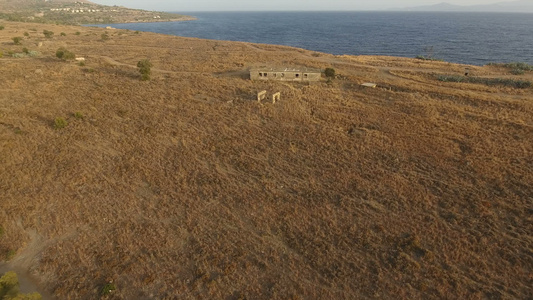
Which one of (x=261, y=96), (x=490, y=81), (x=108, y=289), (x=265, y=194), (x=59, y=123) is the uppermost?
(x=490, y=81)

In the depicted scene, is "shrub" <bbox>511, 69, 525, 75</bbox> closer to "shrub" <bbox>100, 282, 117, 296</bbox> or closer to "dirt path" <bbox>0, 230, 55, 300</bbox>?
"shrub" <bbox>100, 282, 117, 296</bbox>

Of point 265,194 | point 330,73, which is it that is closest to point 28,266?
point 265,194

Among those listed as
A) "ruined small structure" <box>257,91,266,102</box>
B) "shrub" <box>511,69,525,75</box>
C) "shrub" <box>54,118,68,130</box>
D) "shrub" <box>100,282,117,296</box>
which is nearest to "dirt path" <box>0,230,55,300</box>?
"shrub" <box>100,282,117,296</box>

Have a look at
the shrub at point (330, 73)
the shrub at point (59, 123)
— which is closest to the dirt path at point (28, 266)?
the shrub at point (59, 123)

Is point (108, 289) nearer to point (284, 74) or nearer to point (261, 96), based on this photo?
point (261, 96)

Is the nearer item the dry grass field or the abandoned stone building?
the dry grass field

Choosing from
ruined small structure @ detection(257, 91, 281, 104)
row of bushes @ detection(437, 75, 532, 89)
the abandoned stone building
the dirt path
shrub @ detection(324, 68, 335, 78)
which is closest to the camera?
the dirt path
